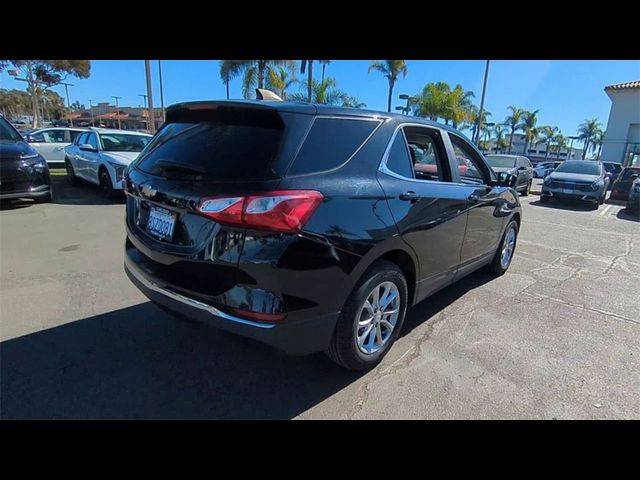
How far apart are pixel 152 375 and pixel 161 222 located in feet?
3.55

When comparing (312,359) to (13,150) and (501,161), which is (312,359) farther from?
(501,161)

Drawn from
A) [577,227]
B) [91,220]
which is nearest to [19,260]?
[91,220]

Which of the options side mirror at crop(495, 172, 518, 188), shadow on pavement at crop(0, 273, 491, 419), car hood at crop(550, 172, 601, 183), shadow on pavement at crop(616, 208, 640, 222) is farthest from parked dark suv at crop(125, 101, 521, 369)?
car hood at crop(550, 172, 601, 183)

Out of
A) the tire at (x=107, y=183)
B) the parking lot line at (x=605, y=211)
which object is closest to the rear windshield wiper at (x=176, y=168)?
the tire at (x=107, y=183)

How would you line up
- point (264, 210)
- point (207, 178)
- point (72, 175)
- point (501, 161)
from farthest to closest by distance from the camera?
point (501, 161)
point (72, 175)
point (207, 178)
point (264, 210)

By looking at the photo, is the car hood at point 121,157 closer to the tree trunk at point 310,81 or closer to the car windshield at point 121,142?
the car windshield at point 121,142

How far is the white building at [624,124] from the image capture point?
86.1 ft

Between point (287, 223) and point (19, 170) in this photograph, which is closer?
point (287, 223)

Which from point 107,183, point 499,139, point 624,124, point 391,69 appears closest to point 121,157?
point 107,183

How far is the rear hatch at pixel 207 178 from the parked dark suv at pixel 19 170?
6292mm

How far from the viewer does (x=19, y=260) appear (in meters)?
4.73

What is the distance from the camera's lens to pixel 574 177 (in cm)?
1270

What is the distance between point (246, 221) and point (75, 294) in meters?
2.85
